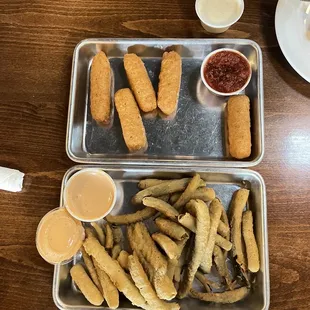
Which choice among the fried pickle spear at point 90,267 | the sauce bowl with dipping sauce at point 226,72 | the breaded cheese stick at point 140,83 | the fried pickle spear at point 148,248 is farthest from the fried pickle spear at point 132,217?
the sauce bowl with dipping sauce at point 226,72

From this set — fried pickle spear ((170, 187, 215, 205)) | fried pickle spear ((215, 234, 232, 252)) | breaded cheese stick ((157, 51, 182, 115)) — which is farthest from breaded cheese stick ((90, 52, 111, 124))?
fried pickle spear ((215, 234, 232, 252))

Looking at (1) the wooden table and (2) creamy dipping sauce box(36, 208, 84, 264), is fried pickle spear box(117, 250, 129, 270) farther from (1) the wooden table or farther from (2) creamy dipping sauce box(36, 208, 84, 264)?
(1) the wooden table

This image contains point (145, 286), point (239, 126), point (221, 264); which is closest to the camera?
point (145, 286)

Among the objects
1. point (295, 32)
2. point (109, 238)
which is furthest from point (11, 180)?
point (295, 32)

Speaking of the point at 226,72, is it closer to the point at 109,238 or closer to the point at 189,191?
the point at 189,191

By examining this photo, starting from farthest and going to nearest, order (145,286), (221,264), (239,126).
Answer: (239,126) < (221,264) < (145,286)

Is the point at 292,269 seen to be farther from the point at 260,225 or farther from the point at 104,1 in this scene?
the point at 104,1
